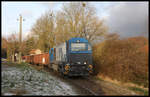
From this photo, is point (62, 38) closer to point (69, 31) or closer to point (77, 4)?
point (69, 31)

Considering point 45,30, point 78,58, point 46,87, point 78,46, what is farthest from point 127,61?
point 45,30

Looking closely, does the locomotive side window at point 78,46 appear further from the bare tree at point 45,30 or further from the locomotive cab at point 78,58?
the bare tree at point 45,30

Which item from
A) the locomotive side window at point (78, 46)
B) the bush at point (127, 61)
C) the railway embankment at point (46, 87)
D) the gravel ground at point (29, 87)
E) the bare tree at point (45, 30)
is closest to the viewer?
the gravel ground at point (29, 87)

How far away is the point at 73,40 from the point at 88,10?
45.1 ft

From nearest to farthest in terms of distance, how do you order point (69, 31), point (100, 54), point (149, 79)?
1. point (149, 79)
2. point (100, 54)
3. point (69, 31)

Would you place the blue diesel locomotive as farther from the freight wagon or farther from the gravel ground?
the gravel ground

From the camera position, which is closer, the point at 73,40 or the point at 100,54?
the point at 73,40

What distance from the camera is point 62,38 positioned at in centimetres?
2658

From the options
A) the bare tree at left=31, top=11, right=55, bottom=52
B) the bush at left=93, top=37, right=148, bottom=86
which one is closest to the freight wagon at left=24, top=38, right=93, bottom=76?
the bush at left=93, top=37, right=148, bottom=86

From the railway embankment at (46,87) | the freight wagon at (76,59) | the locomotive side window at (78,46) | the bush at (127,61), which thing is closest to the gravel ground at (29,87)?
the railway embankment at (46,87)

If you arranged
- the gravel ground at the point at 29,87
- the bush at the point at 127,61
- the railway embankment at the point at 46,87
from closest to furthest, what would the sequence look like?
the gravel ground at the point at 29,87, the railway embankment at the point at 46,87, the bush at the point at 127,61

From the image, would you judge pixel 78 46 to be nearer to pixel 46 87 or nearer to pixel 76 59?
pixel 76 59

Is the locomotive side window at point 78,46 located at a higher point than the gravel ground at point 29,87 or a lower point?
higher

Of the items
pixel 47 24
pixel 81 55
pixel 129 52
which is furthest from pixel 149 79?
pixel 47 24
